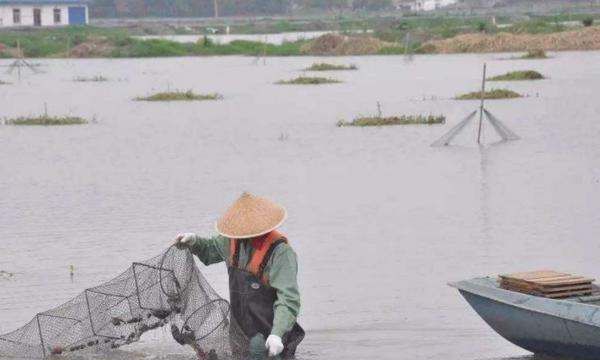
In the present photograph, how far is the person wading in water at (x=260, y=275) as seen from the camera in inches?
301

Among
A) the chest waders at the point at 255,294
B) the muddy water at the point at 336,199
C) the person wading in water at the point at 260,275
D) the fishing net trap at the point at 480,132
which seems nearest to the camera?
the person wading in water at the point at 260,275

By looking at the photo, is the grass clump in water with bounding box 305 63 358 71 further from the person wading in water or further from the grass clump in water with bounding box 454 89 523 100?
the person wading in water

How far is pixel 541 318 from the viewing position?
8.66 metres

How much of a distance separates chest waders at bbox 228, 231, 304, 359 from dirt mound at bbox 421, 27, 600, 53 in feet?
209

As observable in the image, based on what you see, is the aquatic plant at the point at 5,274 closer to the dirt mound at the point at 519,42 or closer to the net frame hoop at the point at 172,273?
the net frame hoop at the point at 172,273

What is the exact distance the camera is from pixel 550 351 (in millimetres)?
9062

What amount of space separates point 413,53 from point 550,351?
63756mm

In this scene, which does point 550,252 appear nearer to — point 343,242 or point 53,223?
point 343,242

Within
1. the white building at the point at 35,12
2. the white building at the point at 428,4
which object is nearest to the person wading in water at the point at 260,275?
the white building at the point at 35,12

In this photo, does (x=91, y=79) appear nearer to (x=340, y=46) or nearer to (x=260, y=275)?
(x=340, y=46)

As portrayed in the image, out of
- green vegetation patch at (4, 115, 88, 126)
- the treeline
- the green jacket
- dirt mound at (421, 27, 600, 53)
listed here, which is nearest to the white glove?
the green jacket

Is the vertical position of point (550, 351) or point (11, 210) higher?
point (550, 351)

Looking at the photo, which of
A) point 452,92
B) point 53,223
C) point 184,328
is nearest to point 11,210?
point 53,223

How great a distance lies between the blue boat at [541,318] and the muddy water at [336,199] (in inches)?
32.9
